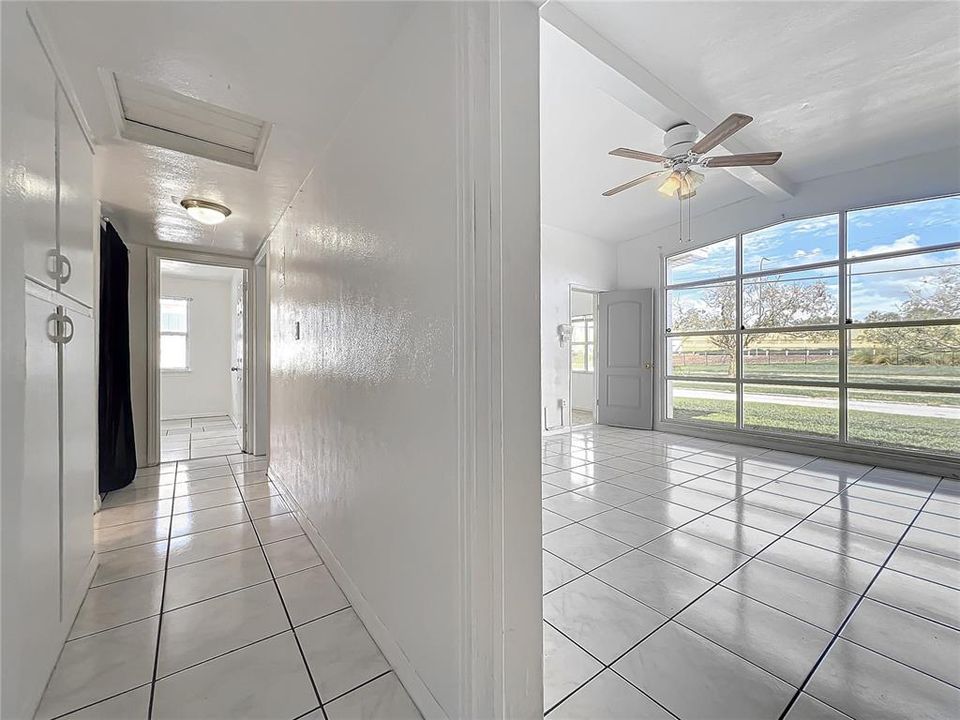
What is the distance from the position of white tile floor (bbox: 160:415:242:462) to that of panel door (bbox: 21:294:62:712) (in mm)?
3277

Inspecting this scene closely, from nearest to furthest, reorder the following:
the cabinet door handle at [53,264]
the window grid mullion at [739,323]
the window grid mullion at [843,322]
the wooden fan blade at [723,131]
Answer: the cabinet door handle at [53,264] < the wooden fan blade at [723,131] < the window grid mullion at [843,322] < the window grid mullion at [739,323]

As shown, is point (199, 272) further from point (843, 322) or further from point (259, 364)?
point (843, 322)

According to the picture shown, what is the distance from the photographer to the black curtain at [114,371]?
3.10m

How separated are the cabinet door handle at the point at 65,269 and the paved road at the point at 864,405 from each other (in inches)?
240

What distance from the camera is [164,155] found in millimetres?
2303

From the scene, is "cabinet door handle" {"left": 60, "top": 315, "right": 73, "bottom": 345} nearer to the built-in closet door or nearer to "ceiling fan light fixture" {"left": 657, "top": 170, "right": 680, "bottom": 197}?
the built-in closet door

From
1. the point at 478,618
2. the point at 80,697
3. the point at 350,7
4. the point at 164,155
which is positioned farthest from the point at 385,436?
the point at 164,155

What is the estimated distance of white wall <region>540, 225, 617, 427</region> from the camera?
17.6 feet

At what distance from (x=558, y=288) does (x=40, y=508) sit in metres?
5.18

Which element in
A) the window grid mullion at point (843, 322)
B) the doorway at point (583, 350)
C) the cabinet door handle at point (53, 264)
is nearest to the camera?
the cabinet door handle at point (53, 264)

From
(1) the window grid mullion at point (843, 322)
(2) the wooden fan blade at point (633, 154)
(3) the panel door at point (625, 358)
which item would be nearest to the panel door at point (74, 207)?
(2) the wooden fan blade at point (633, 154)

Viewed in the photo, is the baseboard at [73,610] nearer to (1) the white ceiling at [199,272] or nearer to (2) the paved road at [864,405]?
(1) the white ceiling at [199,272]

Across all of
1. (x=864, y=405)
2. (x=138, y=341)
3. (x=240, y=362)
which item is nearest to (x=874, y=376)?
(x=864, y=405)

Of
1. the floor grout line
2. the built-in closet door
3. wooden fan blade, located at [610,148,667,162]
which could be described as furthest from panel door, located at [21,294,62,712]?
wooden fan blade, located at [610,148,667,162]
